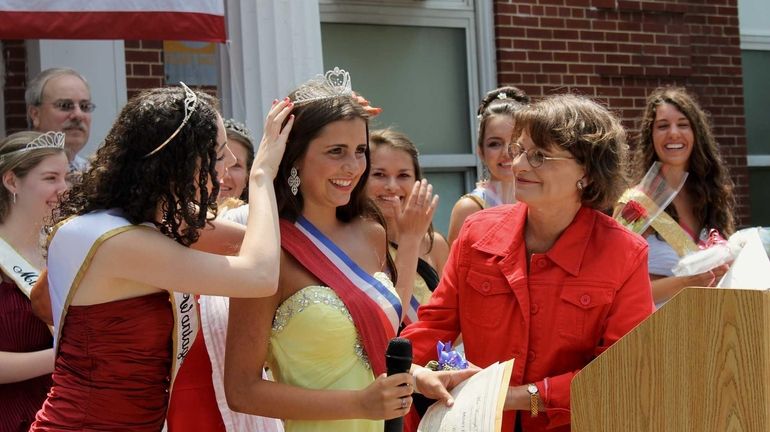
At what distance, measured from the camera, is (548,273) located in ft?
9.48

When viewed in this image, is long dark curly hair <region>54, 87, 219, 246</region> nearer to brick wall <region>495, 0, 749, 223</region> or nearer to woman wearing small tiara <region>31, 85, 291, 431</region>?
woman wearing small tiara <region>31, 85, 291, 431</region>

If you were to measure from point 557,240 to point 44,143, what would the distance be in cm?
221

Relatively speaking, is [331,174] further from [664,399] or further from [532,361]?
[664,399]

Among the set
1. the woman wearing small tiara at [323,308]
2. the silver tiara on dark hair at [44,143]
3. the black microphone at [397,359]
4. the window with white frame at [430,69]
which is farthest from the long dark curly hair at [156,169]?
the window with white frame at [430,69]

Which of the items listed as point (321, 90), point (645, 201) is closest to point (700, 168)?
point (645, 201)

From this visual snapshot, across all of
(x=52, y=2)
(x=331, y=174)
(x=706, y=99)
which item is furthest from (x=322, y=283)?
(x=706, y=99)

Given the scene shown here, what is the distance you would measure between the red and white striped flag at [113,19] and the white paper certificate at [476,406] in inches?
111

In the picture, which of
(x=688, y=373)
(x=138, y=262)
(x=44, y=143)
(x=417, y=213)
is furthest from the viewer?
(x=44, y=143)

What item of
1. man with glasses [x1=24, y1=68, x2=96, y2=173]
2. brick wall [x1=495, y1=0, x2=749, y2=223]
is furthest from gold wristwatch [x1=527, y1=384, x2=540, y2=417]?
brick wall [x1=495, y1=0, x2=749, y2=223]

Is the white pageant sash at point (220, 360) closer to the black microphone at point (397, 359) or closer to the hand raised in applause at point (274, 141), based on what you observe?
the hand raised in applause at point (274, 141)

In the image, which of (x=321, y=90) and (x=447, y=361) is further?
(x=321, y=90)

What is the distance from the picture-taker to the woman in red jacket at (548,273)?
2.81 m

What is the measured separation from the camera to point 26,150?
411 centimetres

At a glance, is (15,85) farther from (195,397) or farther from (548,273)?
(548,273)
